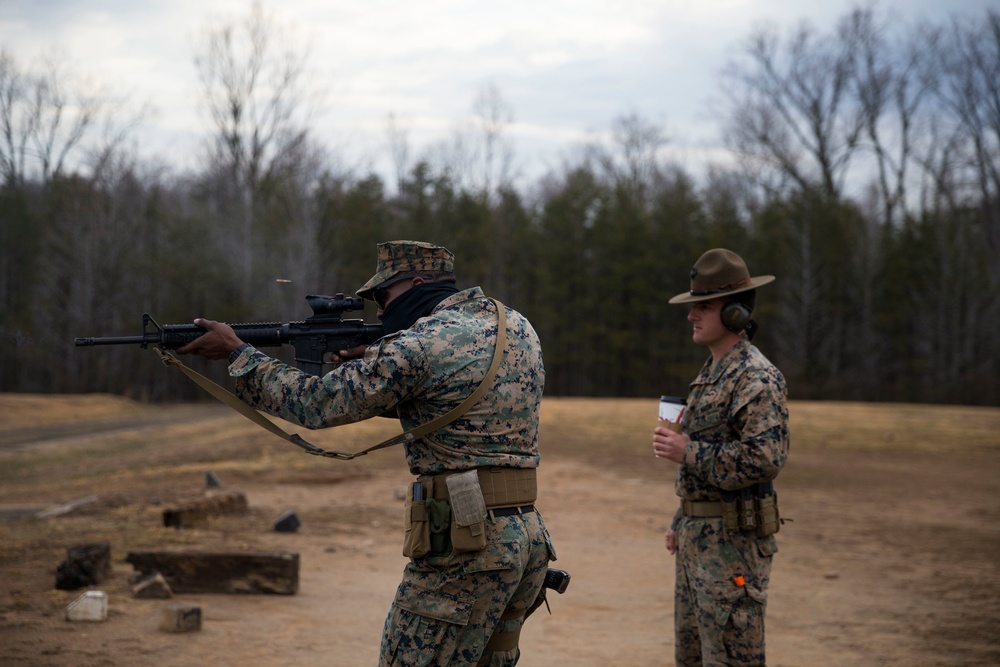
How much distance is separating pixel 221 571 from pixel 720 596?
464 cm

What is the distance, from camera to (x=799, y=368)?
35.9 m

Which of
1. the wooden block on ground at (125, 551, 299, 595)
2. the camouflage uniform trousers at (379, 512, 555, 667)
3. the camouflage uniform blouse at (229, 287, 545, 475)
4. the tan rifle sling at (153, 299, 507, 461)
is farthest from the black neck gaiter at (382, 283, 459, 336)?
the wooden block on ground at (125, 551, 299, 595)

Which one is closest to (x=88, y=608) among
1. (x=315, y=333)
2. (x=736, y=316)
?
(x=315, y=333)

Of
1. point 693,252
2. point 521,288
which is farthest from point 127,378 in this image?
point 693,252

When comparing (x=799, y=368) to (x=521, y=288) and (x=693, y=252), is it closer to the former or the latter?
(x=693, y=252)

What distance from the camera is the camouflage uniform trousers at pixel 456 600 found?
322 cm

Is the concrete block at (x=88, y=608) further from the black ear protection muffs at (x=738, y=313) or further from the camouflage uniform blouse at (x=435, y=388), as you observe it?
the black ear protection muffs at (x=738, y=313)

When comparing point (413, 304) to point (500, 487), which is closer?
point (500, 487)

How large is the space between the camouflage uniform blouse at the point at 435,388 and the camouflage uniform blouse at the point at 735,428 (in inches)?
41.0

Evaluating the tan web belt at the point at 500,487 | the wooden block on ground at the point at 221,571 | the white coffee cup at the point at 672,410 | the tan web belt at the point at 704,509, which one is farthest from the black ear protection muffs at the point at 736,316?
the wooden block on ground at the point at 221,571

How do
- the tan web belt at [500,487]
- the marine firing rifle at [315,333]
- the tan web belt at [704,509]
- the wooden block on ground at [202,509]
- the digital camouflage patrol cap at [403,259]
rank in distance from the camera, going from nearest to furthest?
the tan web belt at [500,487], the digital camouflage patrol cap at [403,259], the marine firing rifle at [315,333], the tan web belt at [704,509], the wooden block on ground at [202,509]

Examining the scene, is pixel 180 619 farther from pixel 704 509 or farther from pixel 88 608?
pixel 704 509

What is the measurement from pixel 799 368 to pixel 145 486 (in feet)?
91.7

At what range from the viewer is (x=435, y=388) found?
3264 millimetres
